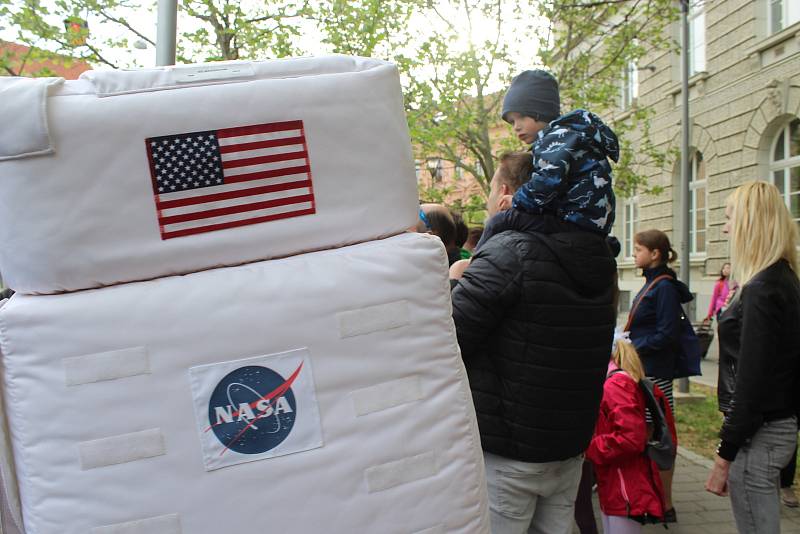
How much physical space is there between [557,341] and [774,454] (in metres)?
1.47

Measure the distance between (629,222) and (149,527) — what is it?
71.7 feet

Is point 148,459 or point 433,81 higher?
point 433,81

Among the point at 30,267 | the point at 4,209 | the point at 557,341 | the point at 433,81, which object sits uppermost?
the point at 433,81

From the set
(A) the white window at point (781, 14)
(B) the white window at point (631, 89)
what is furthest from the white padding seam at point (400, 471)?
(B) the white window at point (631, 89)

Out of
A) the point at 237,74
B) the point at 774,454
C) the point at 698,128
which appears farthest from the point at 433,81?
the point at 237,74

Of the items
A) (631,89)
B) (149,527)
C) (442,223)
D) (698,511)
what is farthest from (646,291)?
(631,89)

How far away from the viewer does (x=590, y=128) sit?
2291 millimetres

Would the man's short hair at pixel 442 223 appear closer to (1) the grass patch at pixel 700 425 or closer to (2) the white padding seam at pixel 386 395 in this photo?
(2) the white padding seam at pixel 386 395

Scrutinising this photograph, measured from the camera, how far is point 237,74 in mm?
1219

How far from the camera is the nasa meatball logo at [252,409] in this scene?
3.86 ft

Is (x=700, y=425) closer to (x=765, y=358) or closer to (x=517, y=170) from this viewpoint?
(x=765, y=358)

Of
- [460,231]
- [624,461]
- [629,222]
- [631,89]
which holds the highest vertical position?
[631,89]

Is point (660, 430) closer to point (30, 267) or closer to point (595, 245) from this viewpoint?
point (595, 245)

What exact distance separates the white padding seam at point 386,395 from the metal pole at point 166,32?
63.5 inches
